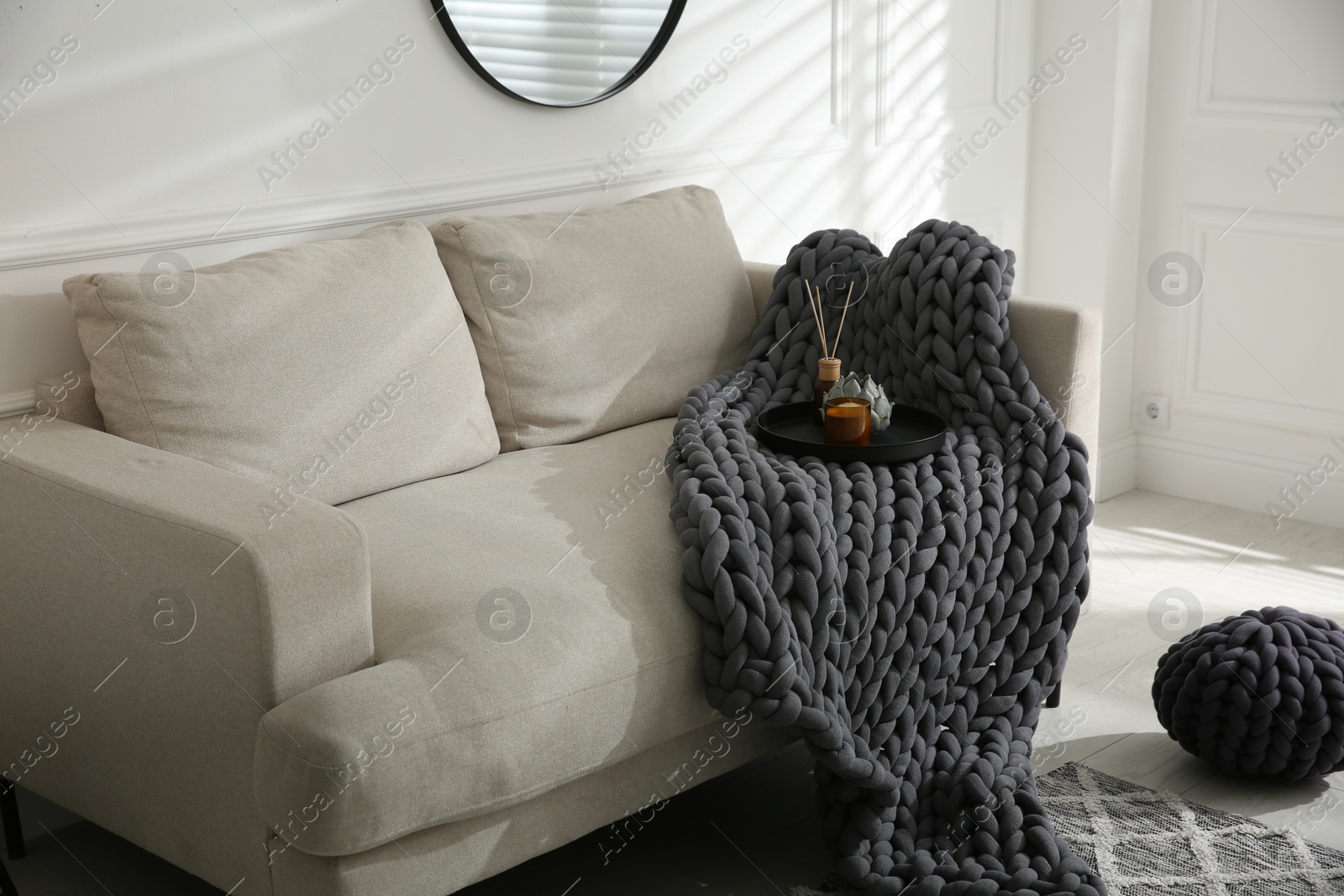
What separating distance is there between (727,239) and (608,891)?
129cm

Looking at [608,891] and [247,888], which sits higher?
[247,888]

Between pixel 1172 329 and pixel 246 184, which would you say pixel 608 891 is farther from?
pixel 1172 329

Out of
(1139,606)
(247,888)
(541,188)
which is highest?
(541,188)

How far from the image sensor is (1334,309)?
3127 millimetres

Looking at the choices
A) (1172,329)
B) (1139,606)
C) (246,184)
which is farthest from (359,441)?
(1172,329)

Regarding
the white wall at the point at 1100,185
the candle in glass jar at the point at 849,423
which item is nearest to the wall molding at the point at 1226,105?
the white wall at the point at 1100,185

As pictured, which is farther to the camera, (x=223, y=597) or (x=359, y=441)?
(x=359, y=441)

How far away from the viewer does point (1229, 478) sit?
11.1 feet

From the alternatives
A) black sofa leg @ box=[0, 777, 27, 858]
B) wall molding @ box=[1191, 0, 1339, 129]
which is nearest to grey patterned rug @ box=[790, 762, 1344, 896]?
black sofa leg @ box=[0, 777, 27, 858]

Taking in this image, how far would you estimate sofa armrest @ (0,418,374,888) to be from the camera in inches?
56.6

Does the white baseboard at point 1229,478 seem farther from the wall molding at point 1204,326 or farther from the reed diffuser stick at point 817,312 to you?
the reed diffuser stick at point 817,312

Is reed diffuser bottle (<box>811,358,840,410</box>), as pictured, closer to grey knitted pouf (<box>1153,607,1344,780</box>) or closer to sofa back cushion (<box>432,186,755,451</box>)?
sofa back cushion (<box>432,186,755,451</box>)

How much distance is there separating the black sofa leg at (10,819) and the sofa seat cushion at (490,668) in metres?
0.64

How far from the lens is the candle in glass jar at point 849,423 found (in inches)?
81.4
